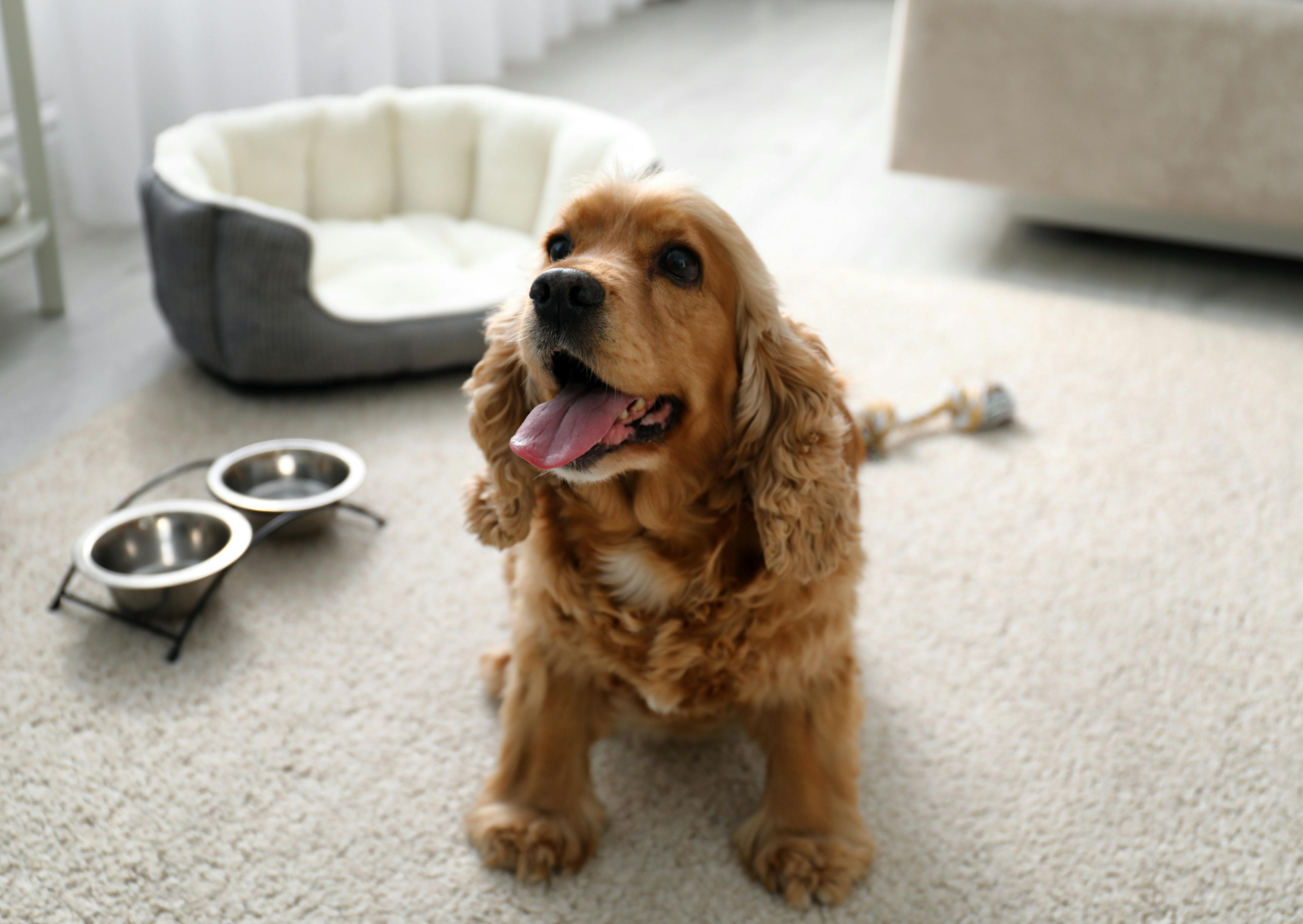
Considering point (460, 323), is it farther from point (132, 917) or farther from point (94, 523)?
point (132, 917)

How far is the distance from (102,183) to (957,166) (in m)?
2.49

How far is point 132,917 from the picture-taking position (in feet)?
Result: 4.41

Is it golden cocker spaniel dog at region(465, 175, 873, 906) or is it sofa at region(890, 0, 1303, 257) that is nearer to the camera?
golden cocker spaniel dog at region(465, 175, 873, 906)

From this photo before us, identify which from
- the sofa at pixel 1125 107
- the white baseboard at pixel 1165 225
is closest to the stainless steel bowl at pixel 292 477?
the sofa at pixel 1125 107

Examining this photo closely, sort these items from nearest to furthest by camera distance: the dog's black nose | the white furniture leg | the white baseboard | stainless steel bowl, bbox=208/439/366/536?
the dog's black nose < stainless steel bowl, bbox=208/439/366/536 < the white furniture leg < the white baseboard

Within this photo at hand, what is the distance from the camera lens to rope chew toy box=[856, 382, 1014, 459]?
2371mm

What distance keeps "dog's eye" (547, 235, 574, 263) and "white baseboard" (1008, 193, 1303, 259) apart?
7.74 feet

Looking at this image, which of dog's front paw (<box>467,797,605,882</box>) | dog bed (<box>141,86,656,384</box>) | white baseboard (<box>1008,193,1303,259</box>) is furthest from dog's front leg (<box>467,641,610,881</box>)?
white baseboard (<box>1008,193,1303,259</box>)

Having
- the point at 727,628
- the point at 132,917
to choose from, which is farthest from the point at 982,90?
the point at 132,917

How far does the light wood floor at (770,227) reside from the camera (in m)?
2.60

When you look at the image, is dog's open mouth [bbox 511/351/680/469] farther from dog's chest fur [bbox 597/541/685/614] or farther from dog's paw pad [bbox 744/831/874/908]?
dog's paw pad [bbox 744/831/874/908]

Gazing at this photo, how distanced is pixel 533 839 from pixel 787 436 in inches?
23.5

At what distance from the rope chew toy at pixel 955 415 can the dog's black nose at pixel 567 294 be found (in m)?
1.30

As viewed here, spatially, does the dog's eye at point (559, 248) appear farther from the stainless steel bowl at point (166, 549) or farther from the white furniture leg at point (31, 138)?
the white furniture leg at point (31, 138)
